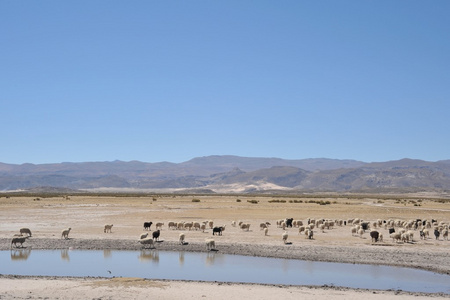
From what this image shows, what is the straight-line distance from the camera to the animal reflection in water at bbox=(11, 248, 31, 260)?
21047 millimetres

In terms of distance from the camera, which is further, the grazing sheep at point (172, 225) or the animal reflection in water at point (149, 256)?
the grazing sheep at point (172, 225)

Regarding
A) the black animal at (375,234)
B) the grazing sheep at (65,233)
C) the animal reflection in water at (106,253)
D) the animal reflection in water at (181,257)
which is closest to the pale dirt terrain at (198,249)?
the grazing sheep at (65,233)

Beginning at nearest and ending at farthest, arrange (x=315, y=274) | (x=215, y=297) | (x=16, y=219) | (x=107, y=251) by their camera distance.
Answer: (x=215, y=297)
(x=315, y=274)
(x=107, y=251)
(x=16, y=219)

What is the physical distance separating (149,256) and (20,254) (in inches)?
235

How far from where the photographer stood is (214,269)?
18.9 m

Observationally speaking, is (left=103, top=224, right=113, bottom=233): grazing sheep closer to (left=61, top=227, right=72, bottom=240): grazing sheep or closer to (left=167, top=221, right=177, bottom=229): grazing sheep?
(left=61, top=227, right=72, bottom=240): grazing sheep

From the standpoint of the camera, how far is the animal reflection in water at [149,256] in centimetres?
2087

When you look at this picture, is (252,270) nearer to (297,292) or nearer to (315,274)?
(315,274)

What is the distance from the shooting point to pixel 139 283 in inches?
608

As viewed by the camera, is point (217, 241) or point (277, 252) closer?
point (277, 252)

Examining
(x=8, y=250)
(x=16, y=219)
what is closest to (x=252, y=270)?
(x=8, y=250)

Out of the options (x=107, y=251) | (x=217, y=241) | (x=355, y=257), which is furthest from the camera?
(x=217, y=241)

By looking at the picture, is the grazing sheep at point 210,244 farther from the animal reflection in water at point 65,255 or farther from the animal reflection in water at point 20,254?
the animal reflection in water at point 20,254

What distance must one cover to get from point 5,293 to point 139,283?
3.98 metres
